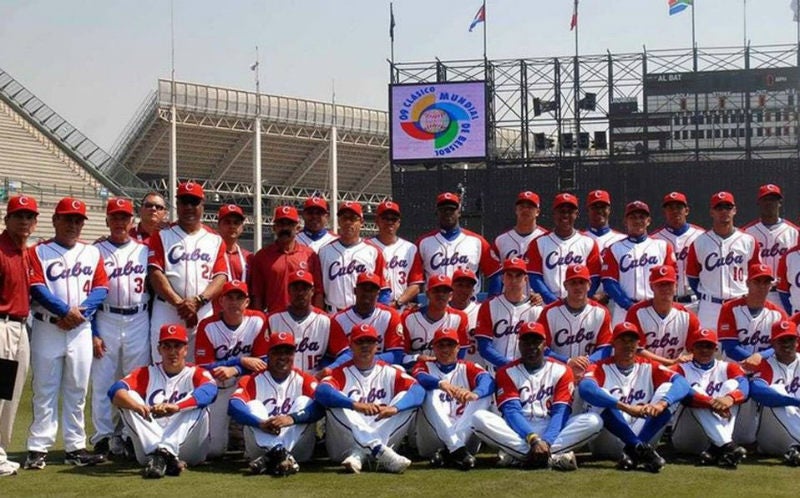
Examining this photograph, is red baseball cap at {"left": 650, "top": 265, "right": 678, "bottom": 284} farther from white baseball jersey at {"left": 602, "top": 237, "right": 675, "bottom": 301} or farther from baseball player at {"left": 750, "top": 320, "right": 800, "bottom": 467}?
baseball player at {"left": 750, "top": 320, "right": 800, "bottom": 467}

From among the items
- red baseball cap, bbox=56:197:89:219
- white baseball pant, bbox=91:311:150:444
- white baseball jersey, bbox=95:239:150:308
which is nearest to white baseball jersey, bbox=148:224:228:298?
white baseball jersey, bbox=95:239:150:308

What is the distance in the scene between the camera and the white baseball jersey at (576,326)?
762cm

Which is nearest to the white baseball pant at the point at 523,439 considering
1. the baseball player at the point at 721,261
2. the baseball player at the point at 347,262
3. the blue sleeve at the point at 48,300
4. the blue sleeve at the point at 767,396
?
the blue sleeve at the point at 767,396

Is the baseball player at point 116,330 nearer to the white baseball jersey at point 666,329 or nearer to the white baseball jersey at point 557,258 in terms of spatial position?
the white baseball jersey at point 557,258

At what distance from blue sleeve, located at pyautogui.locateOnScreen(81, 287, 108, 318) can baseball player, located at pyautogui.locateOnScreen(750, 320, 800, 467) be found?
442 centimetres

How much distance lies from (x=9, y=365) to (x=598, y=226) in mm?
4633

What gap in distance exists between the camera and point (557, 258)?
828 centimetres

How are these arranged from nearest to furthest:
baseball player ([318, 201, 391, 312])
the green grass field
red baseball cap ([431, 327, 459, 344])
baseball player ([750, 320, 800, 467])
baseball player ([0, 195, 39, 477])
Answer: the green grass field < baseball player ([0, 195, 39, 477]) < baseball player ([750, 320, 800, 467]) < red baseball cap ([431, 327, 459, 344]) < baseball player ([318, 201, 391, 312])

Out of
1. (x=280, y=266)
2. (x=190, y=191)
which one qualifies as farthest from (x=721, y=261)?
(x=190, y=191)

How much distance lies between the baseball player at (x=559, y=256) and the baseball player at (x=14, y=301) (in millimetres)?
3689

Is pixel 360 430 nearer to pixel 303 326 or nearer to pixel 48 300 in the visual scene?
pixel 303 326

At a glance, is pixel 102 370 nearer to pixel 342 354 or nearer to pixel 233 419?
pixel 233 419

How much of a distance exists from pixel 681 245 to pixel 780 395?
71.0 inches

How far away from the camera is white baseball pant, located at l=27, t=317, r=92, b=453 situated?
22.8ft
